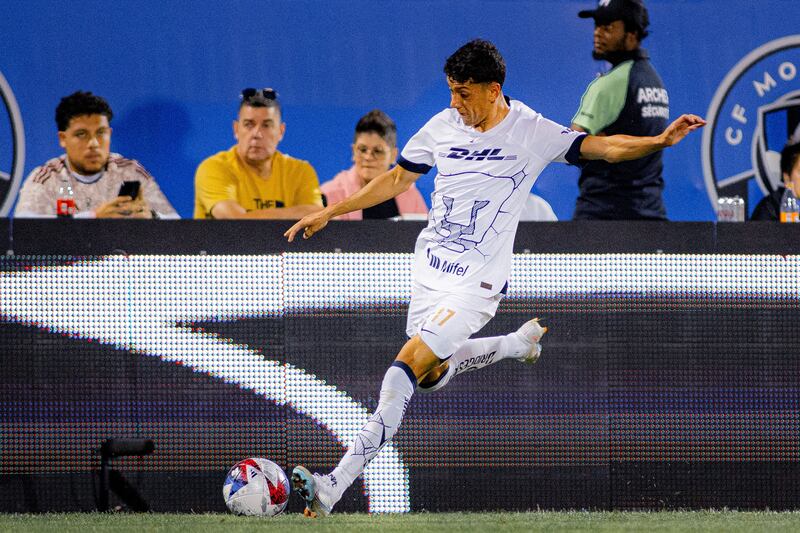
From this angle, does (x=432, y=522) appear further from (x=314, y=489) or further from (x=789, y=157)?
(x=789, y=157)

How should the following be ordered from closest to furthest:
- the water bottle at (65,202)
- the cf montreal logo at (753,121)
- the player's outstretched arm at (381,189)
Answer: the player's outstretched arm at (381,189)
the water bottle at (65,202)
the cf montreal logo at (753,121)

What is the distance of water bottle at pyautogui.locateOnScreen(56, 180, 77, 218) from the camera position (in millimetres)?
7230

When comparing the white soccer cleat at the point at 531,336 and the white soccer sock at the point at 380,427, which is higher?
the white soccer cleat at the point at 531,336

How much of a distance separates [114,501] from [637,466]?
9.60 feet

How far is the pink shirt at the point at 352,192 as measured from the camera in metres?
8.93

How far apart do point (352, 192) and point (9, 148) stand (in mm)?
2550

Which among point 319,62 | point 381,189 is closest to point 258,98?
point 319,62

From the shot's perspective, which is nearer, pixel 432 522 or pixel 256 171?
pixel 432 522

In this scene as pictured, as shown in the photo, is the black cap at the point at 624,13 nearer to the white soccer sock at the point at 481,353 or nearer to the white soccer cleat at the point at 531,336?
the white soccer cleat at the point at 531,336

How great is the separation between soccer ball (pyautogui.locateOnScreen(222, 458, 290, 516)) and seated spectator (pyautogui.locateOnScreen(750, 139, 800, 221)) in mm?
3857

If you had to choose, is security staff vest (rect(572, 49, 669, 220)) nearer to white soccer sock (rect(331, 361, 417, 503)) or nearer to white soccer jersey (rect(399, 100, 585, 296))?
white soccer jersey (rect(399, 100, 585, 296))

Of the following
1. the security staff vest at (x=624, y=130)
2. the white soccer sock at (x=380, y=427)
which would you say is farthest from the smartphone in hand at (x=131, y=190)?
the security staff vest at (x=624, y=130)

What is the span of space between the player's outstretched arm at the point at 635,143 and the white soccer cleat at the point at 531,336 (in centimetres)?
101

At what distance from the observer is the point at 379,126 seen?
8.81 meters
